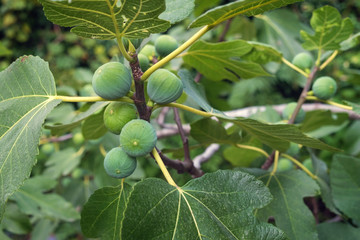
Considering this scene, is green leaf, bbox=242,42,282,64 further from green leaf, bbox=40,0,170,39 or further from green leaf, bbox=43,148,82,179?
green leaf, bbox=43,148,82,179

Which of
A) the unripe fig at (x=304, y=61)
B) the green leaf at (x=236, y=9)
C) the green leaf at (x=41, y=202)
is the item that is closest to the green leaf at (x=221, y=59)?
the unripe fig at (x=304, y=61)

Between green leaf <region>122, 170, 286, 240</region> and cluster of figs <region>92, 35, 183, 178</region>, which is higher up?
cluster of figs <region>92, 35, 183, 178</region>

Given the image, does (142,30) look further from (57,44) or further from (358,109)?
(57,44)

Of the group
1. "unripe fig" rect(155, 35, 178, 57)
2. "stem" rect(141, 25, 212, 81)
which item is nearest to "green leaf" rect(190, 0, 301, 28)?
"stem" rect(141, 25, 212, 81)

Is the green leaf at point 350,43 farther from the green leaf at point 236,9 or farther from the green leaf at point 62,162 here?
the green leaf at point 62,162

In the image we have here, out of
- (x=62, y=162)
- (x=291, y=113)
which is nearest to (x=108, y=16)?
(x=291, y=113)

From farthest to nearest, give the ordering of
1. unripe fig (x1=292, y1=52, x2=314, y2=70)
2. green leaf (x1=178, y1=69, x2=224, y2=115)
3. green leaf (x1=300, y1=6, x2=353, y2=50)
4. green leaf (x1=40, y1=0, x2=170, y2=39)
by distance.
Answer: unripe fig (x1=292, y1=52, x2=314, y2=70) → green leaf (x1=300, y1=6, x2=353, y2=50) → green leaf (x1=178, y1=69, x2=224, y2=115) → green leaf (x1=40, y1=0, x2=170, y2=39)

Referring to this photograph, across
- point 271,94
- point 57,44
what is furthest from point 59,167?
point 57,44
